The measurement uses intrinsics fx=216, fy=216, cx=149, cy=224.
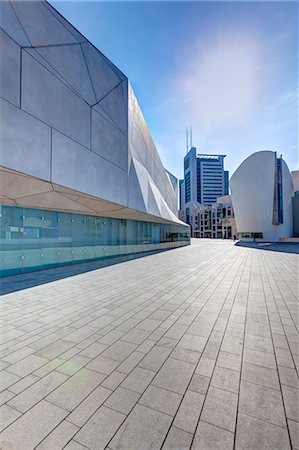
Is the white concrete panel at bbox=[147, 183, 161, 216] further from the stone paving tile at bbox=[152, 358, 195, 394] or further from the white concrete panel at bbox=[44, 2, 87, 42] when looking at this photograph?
the stone paving tile at bbox=[152, 358, 195, 394]

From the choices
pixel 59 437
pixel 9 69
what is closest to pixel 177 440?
pixel 59 437

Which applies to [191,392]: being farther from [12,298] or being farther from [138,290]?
[12,298]

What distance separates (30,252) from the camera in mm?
9883

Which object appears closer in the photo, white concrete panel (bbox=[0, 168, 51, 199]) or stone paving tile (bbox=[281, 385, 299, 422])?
stone paving tile (bbox=[281, 385, 299, 422])

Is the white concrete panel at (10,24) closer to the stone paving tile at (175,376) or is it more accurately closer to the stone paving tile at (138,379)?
the stone paving tile at (138,379)

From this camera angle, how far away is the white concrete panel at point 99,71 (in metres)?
9.92

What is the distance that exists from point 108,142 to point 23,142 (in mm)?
5202

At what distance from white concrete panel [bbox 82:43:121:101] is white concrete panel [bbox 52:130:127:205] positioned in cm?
329

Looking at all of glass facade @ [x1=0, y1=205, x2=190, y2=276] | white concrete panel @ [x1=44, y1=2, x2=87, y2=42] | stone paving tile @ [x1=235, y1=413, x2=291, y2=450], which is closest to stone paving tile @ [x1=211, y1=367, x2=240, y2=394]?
stone paving tile @ [x1=235, y1=413, x2=291, y2=450]

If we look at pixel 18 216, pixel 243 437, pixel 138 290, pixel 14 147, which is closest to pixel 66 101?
pixel 14 147

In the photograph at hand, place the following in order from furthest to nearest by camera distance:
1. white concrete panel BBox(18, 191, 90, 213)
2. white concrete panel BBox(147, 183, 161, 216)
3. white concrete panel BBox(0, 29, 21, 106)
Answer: white concrete panel BBox(147, 183, 161, 216)
white concrete panel BBox(18, 191, 90, 213)
white concrete panel BBox(0, 29, 21, 106)

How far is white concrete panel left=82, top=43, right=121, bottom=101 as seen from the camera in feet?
32.5

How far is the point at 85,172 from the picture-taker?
9258 mm

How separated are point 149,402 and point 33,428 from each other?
1.11m
